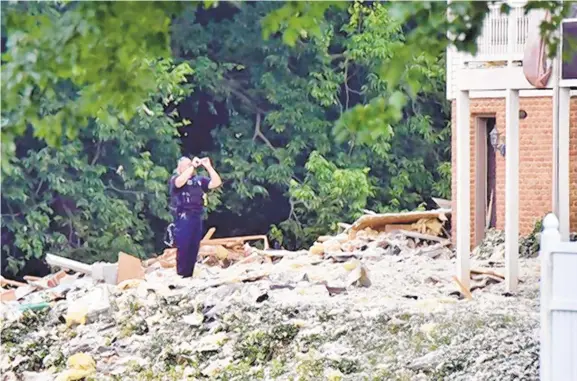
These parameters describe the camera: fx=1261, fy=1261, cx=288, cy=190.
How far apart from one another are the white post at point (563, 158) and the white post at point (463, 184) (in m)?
0.59

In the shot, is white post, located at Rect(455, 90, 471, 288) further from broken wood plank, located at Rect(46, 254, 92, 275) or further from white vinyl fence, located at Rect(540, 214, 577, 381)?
broken wood plank, located at Rect(46, 254, 92, 275)

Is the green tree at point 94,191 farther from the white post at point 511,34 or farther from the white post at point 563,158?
the white post at point 563,158

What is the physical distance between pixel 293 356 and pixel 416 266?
3.25m

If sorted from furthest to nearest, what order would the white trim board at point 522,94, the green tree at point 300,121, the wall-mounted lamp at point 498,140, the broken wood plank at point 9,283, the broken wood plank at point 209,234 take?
the green tree at point 300,121, the broken wood plank at point 209,234, the broken wood plank at point 9,283, the wall-mounted lamp at point 498,140, the white trim board at point 522,94

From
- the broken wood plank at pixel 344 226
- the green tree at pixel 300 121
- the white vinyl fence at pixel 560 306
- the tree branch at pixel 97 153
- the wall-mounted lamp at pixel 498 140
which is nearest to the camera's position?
the white vinyl fence at pixel 560 306

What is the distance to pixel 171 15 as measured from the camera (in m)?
3.24

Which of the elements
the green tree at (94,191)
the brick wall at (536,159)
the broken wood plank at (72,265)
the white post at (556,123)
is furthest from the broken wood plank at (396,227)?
the white post at (556,123)

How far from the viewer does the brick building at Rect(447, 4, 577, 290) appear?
7.97 m

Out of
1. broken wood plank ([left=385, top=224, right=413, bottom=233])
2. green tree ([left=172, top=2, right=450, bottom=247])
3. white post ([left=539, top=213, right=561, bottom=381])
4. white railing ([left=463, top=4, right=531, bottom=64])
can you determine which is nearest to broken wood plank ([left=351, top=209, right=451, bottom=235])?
broken wood plank ([left=385, top=224, right=413, bottom=233])

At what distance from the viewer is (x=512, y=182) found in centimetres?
801

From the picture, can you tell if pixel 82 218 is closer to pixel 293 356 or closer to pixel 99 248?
pixel 99 248

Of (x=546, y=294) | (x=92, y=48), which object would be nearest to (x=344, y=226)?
(x=546, y=294)

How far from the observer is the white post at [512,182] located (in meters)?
7.93

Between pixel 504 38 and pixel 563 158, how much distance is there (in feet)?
3.59
